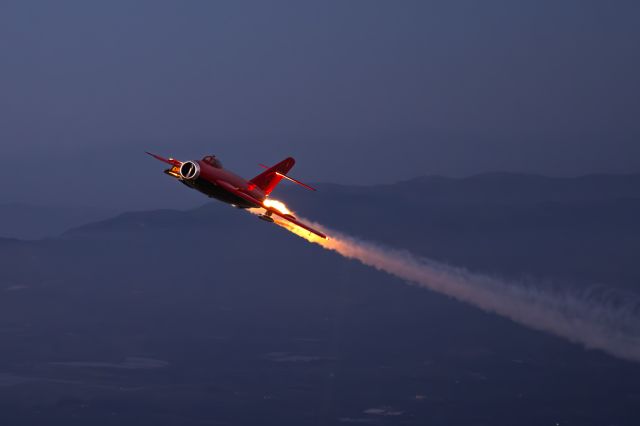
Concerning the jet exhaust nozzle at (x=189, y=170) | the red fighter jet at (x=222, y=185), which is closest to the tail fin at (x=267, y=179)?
the red fighter jet at (x=222, y=185)

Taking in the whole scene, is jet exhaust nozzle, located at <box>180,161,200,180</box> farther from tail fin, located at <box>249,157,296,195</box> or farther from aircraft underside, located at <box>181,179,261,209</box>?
tail fin, located at <box>249,157,296,195</box>

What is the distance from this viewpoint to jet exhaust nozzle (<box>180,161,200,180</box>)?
10750 cm

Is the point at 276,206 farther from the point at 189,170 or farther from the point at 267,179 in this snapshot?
the point at 189,170

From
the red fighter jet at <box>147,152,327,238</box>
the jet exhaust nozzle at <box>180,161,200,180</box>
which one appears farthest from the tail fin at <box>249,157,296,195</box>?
the jet exhaust nozzle at <box>180,161,200,180</box>

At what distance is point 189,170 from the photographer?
10800 centimetres

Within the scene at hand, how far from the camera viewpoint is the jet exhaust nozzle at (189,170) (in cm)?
10750

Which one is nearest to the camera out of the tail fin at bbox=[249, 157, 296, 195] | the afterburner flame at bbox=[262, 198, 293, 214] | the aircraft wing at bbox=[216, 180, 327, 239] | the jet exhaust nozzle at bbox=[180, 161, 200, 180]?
the jet exhaust nozzle at bbox=[180, 161, 200, 180]

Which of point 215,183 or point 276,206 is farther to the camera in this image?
point 276,206

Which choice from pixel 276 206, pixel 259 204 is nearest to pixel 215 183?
pixel 259 204

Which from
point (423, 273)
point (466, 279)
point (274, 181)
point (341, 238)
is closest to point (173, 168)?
point (274, 181)

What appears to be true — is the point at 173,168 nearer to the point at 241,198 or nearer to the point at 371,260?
the point at 241,198

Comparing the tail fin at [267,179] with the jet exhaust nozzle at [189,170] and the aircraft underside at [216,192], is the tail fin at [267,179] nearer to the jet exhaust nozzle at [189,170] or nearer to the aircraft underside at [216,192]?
the aircraft underside at [216,192]

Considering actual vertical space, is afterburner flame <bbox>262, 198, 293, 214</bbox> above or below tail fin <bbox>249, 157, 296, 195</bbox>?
below

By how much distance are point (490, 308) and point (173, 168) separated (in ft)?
232
